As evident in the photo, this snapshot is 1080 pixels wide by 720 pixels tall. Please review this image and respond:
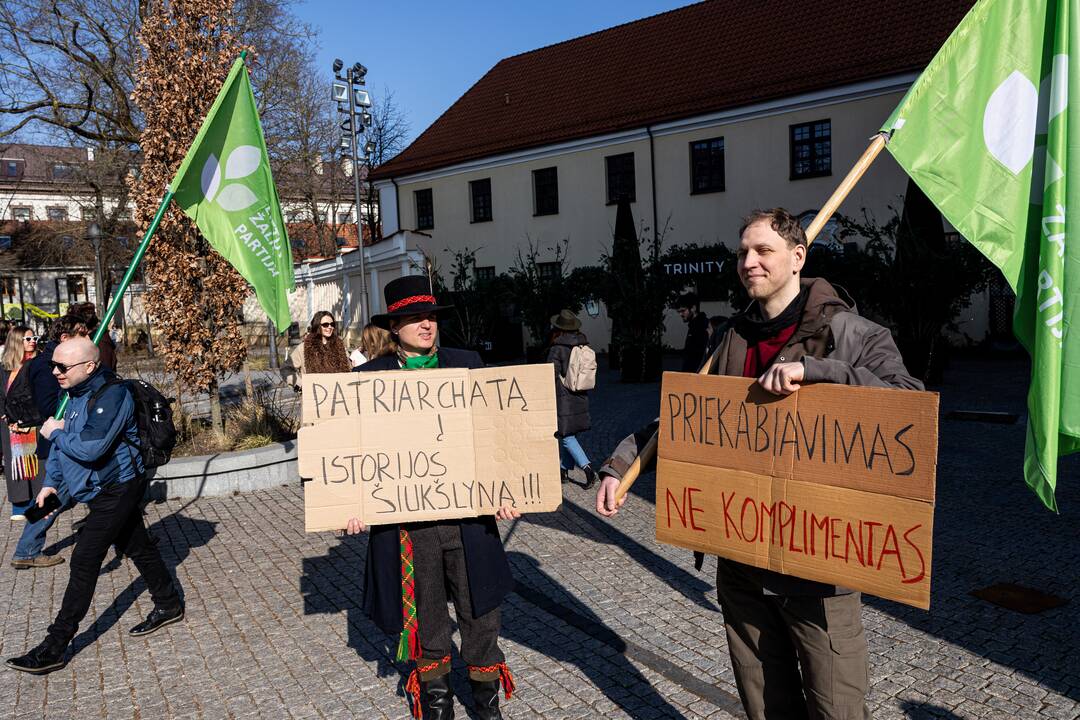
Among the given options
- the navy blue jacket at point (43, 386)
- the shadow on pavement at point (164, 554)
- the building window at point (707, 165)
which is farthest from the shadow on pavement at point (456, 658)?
the building window at point (707, 165)

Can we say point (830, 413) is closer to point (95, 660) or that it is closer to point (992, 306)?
point (95, 660)

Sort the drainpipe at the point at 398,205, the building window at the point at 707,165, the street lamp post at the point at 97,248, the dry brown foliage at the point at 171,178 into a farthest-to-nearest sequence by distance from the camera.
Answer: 1. the drainpipe at the point at 398,205
2. the street lamp post at the point at 97,248
3. the building window at the point at 707,165
4. the dry brown foliage at the point at 171,178

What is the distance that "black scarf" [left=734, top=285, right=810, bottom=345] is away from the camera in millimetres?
2705

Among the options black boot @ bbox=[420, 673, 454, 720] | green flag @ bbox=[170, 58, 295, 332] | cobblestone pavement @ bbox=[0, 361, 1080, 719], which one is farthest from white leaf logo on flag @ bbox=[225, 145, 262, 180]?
black boot @ bbox=[420, 673, 454, 720]

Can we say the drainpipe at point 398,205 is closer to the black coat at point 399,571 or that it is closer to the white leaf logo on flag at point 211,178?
the white leaf logo on flag at point 211,178

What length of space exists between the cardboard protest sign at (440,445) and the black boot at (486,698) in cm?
80

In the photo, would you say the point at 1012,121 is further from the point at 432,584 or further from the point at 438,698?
the point at 438,698

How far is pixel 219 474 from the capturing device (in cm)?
912

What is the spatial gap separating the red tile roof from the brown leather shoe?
20.7 m

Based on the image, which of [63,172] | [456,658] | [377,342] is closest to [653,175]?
[456,658]

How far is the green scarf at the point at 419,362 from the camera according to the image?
12.7ft

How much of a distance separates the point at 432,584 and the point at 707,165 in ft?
77.5

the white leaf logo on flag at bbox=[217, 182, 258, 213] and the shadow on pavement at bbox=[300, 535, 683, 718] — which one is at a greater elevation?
the white leaf logo on flag at bbox=[217, 182, 258, 213]

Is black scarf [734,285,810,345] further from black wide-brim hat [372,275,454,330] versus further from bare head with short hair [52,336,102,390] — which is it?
bare head with short hair [52,336,102,390]
